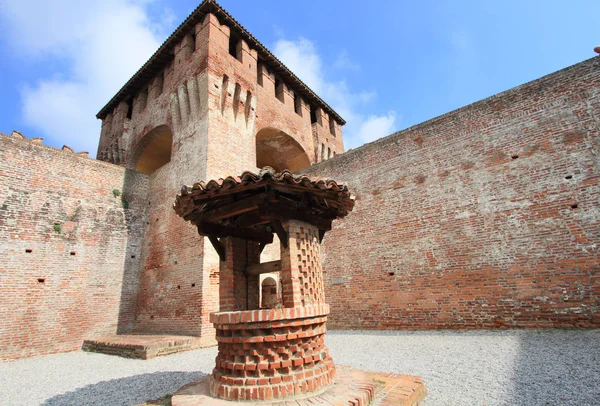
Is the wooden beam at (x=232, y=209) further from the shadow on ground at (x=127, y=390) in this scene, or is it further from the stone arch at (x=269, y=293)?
the stone arch at (x=269, y=293)

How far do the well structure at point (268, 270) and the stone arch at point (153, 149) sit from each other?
423 inches

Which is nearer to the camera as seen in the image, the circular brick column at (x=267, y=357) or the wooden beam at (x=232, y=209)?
the circular brick column at (x=267, y=357)

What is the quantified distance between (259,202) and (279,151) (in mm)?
12805

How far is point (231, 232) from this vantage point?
4.23 m

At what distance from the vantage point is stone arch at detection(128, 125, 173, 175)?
1377 cm

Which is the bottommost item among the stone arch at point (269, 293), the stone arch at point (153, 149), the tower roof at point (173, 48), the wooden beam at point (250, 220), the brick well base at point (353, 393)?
the brick well base at point (353, 393)

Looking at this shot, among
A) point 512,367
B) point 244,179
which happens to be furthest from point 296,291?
point 512,367

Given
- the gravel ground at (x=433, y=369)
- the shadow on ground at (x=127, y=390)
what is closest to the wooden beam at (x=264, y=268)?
the shadow on ground at (x=127, y=390)

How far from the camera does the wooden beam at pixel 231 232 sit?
13.3ft

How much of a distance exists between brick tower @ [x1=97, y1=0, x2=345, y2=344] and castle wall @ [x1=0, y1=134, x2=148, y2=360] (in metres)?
0.47

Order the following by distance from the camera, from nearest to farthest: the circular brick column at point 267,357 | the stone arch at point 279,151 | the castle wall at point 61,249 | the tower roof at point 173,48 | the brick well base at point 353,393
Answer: the brick well base at point 353,393
the circular brick column at point 267,357
the castle wall at point 61,249
the tower roof at point 173,48
the stone arch at point 279,151

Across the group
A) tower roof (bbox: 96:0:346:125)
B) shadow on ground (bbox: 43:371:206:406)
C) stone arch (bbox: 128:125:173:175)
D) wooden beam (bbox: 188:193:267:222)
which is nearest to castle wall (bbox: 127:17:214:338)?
stone arch (bbox: 128:125:173:175)

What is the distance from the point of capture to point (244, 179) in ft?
11.5

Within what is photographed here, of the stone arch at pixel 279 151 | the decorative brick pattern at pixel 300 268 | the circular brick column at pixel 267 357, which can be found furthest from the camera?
the stone arch at pixel 279 151
